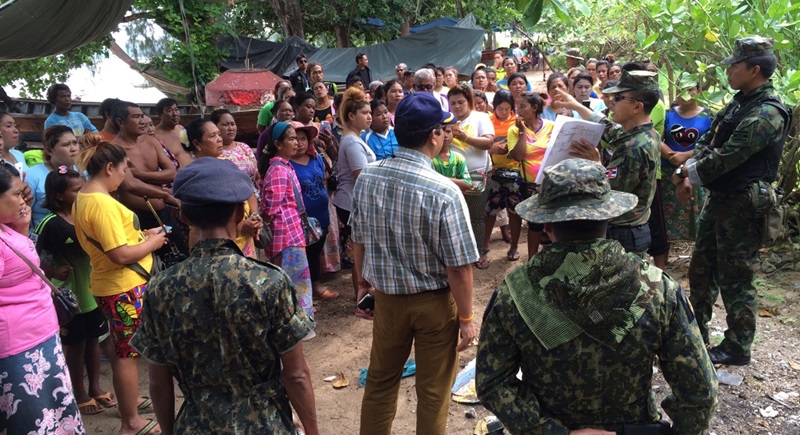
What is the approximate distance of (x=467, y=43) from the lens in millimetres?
16922

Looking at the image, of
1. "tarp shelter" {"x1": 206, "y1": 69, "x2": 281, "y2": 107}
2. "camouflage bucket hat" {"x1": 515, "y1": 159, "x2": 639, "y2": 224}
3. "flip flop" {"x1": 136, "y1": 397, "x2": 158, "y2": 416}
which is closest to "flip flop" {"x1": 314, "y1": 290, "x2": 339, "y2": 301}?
"flip flop" {"x1": 136, "y1": 397, "x2": 158, "y2": 416}

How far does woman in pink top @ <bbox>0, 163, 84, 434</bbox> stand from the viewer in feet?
8.34

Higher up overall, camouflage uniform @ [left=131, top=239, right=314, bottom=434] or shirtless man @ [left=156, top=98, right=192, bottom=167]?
shirtless man @ [left=156, top=98, right=192, bottom=167]

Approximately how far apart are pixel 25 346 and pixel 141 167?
202 centimetres

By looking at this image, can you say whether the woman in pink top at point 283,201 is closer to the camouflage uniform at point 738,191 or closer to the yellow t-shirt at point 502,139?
the yellow t-shirt at point 502,139

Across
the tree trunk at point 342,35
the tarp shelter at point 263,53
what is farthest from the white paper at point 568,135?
the tree trunk at point 342,35

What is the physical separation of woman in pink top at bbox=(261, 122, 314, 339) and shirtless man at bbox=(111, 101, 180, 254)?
0.72 meters

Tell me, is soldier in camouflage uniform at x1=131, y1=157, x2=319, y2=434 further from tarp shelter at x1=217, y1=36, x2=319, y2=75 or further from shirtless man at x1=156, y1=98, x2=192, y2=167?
tarp shelter at x1=217, y1=36, x2=319, y2=75

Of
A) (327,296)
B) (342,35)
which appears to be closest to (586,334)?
(327,296)

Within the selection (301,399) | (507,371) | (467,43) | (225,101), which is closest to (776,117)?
(507,371)

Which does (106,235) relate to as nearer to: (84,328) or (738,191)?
(84,328)

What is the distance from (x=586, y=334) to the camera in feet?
5.40

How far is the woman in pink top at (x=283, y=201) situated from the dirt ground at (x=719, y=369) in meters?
0.67

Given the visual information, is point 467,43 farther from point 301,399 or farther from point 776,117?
point 301,399
